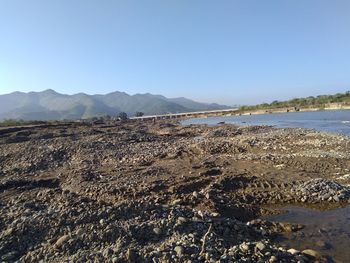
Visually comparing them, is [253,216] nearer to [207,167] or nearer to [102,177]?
[207,167]

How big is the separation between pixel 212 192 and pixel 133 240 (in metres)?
6.60

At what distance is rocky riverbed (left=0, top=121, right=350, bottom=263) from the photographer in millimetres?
10086

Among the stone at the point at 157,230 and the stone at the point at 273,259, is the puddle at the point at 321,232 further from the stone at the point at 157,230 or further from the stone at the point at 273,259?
the stone at the point at 157,230

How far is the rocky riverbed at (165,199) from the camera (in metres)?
10.1

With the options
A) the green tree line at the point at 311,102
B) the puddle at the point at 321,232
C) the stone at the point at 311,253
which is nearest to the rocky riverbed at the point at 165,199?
the stone at the point at 311,253

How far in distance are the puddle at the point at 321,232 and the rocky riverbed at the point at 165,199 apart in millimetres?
416

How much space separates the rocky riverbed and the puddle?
0.42 m

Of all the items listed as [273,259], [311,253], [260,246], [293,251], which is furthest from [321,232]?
[273,259]

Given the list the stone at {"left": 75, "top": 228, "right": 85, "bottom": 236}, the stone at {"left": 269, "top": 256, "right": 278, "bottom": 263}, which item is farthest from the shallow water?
the stone at {"left": 75, "top": 228, "right": 85, "bottom": 236}

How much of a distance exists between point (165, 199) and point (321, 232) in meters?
6.50

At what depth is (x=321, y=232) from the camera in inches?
487

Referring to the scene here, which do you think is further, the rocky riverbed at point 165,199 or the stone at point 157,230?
the stone at point 157,230

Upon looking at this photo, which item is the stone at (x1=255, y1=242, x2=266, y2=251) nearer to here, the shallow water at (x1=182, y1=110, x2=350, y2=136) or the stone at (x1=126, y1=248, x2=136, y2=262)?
the stone at (x1=126, y1=248, x2=136, y2=262)

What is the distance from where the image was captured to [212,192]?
1636 cm
